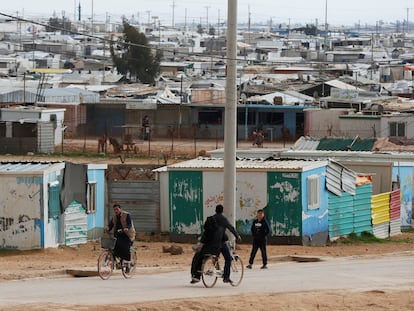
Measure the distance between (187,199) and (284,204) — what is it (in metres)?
2.33

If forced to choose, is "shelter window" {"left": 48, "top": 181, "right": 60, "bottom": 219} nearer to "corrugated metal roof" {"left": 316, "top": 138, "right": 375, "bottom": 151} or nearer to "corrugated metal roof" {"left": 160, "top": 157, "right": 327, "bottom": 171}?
"corrugated metal roof" {"left": 160, "top": 157, "right": 327, "bottom": 171}

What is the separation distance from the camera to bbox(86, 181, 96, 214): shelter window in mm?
27375

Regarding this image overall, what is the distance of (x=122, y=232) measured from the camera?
62.4 ft

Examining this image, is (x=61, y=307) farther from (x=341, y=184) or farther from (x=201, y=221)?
(x=341, y=184)

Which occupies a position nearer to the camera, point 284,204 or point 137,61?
point 284,204

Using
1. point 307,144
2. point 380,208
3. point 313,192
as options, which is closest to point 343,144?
point 307,144

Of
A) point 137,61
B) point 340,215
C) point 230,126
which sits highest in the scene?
point 137,61

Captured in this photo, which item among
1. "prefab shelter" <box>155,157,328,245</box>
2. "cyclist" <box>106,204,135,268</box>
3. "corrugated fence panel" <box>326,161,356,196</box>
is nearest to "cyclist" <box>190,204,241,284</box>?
"cyclist" <box>106,204,135,268</box>

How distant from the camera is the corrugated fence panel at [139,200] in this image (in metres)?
28.8

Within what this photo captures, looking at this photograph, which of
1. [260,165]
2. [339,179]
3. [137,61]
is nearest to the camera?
[260,165]

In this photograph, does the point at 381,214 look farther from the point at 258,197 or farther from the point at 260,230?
the point at 260,230

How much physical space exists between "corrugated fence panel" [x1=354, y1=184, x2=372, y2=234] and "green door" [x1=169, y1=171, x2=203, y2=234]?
14.9 feet

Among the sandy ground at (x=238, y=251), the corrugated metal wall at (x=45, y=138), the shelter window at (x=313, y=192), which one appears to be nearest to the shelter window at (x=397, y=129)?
the corrugated metal wall at (x=45, y=138)

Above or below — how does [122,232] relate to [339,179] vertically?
above
